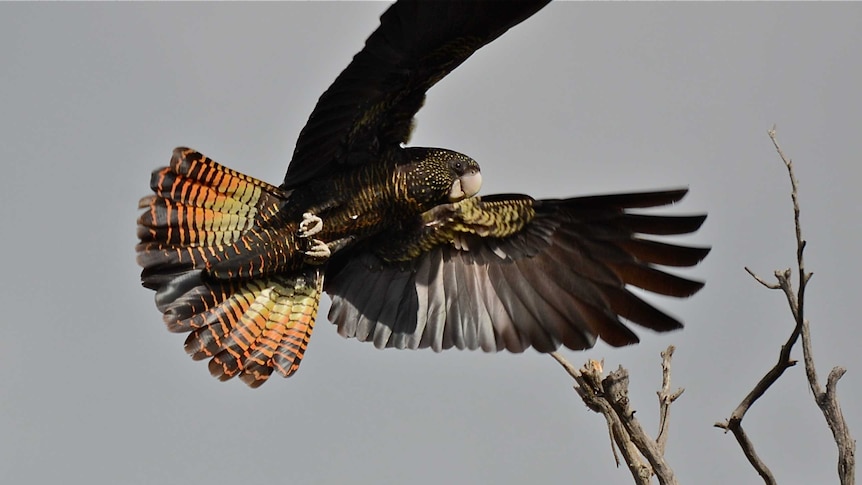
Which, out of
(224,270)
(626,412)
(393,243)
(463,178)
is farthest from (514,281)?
(224,270)

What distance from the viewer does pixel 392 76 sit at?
25.3 ft

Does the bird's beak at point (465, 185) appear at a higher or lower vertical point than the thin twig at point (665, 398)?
higher

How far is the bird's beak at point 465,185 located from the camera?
27.7 ft

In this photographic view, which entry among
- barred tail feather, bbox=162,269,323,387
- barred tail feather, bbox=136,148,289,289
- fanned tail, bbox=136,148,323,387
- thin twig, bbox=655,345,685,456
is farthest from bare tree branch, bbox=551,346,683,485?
barred tail feather, bbox=136,148,289,289

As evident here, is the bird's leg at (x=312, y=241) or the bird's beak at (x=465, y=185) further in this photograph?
the bird's beak at (x=465, y=185)

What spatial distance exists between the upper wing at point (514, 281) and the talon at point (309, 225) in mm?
833

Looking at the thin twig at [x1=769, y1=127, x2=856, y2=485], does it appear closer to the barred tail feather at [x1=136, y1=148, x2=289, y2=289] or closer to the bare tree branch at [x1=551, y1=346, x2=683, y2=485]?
the bare tree branch at [x1=551, y1=346, x2=683, y2=485]

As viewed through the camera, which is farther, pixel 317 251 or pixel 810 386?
pixel 317 251

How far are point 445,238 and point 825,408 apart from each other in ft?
11.7

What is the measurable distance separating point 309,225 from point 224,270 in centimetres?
78

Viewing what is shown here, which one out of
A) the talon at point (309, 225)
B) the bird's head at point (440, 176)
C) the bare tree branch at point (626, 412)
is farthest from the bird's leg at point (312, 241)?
the bare tree branch at point (626, 412)

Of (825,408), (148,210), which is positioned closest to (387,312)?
(148,210)

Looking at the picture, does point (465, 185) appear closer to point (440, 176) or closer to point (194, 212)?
point (440, 176)

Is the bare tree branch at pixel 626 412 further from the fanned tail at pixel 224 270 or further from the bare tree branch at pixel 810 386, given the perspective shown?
the fanned tail at pixel 224 270
